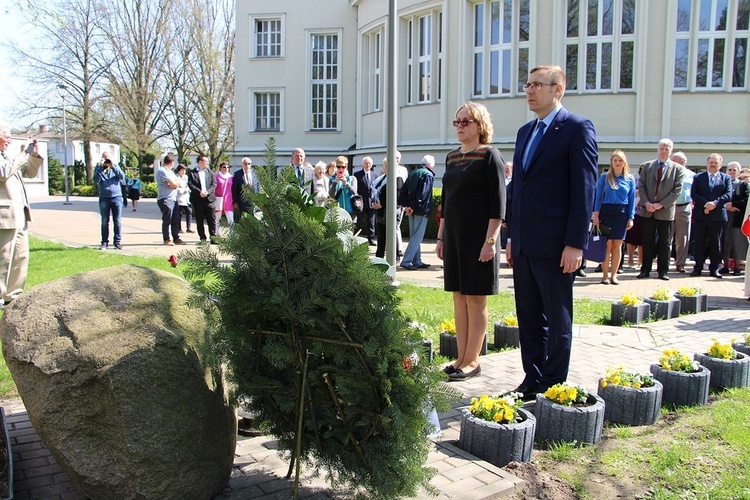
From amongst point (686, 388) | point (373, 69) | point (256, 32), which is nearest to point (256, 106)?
point (256, 32)

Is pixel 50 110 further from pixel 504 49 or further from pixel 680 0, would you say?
pixel 680 0

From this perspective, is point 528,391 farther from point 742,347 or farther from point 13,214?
point 13,214

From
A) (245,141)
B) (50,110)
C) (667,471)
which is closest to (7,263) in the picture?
(667,471)

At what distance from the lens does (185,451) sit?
3.11 metres

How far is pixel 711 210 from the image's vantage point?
11.7 meters

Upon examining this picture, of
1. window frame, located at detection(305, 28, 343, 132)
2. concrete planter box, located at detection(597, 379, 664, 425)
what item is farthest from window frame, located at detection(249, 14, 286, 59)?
concrete planter box, located at detection(597, 379, 664, 425)

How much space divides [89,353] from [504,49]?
18.4 meters

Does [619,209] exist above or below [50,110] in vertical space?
below

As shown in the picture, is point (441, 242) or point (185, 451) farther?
point (441, 242)

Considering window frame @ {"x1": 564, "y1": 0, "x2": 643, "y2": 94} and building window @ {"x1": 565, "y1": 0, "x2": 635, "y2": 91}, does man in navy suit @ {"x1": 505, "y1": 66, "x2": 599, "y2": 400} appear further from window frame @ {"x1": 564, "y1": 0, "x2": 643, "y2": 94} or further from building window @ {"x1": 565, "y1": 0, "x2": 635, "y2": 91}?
building window @ {"x1": 565, "y1": 0, "x2": 635, "y2": 91}

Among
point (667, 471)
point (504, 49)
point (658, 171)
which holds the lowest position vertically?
point (667, 471)

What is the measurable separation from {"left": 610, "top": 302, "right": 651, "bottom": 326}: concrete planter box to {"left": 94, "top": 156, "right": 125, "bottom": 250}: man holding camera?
10408 millimetres

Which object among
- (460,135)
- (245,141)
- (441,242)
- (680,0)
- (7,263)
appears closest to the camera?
(460,135)

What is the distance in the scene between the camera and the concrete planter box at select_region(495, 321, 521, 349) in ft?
21.4
